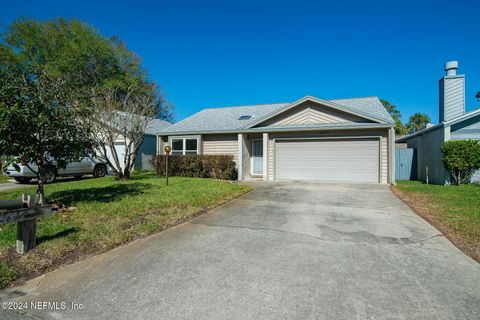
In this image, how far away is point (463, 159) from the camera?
35.1ft

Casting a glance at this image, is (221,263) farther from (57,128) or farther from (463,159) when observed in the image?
(463,159)

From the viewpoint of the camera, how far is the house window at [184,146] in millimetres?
15461

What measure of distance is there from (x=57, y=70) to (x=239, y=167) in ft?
69.0

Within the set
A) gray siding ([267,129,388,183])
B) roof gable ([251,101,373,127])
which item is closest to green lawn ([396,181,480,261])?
gray siding ([267,129,388,183])

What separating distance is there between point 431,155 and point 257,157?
8.95 metres

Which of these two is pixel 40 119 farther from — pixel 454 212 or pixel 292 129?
pixel 292 129

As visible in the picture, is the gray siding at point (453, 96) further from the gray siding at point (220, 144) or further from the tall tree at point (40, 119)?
the tall tree at point (40, 119)

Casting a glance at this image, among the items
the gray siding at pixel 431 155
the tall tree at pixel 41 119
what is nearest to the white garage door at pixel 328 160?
the gray siding at pixel 431 155

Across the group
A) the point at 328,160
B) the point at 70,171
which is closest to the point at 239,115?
the point at 328,160

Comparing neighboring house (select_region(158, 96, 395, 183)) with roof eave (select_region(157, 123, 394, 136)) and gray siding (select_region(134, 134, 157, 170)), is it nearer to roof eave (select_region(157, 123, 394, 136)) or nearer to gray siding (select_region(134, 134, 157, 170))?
roof eave (select_region(157, 123, 394, 136))

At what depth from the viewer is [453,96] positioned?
12625 mm

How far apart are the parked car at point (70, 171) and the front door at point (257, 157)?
8.27 m

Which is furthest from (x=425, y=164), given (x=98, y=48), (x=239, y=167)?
(x=98, y=48)

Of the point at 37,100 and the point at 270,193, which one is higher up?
the point at 37,100
